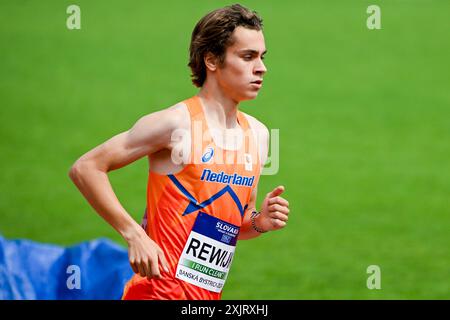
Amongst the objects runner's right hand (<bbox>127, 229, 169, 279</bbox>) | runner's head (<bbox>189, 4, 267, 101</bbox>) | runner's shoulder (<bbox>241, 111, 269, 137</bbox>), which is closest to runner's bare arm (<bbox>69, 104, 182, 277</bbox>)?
runner's right hand (<bbox>127, 229, 169, 279</bbox>)

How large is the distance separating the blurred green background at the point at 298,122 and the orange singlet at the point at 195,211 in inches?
193

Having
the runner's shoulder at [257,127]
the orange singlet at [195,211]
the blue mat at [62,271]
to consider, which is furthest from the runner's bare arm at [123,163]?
the blue mat at [62,271]

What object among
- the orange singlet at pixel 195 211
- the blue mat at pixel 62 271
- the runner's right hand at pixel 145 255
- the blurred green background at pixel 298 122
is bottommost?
the runner's right hand at pixel 145 255

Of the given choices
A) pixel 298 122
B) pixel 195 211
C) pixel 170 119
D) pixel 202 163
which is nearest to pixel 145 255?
pixel 195 211

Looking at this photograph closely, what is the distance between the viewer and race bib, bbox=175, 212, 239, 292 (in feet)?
16.2

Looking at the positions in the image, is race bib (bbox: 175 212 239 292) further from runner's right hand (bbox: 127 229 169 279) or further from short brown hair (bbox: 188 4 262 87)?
short brown hair (bbox: 188 4 262 87)

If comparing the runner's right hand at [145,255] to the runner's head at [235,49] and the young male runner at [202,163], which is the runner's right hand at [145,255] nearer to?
the young male runner at [202,163]

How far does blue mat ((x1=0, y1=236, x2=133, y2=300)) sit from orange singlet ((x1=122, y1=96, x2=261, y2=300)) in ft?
9.76

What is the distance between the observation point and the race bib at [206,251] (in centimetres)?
494

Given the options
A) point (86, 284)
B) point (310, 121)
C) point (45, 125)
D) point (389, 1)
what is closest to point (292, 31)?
point (389, 1)

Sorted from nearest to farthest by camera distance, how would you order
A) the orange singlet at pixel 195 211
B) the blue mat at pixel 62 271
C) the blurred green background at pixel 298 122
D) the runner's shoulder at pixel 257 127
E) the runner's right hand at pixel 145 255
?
the runner's right hand at pixel 145 255, the orange singlet at pixel 195 211, the runner's shoulder at pixel 257 127, the blue mat at pixel 62 271, the blurred green background at pixel 298 122

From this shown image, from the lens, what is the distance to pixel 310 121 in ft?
55.5
